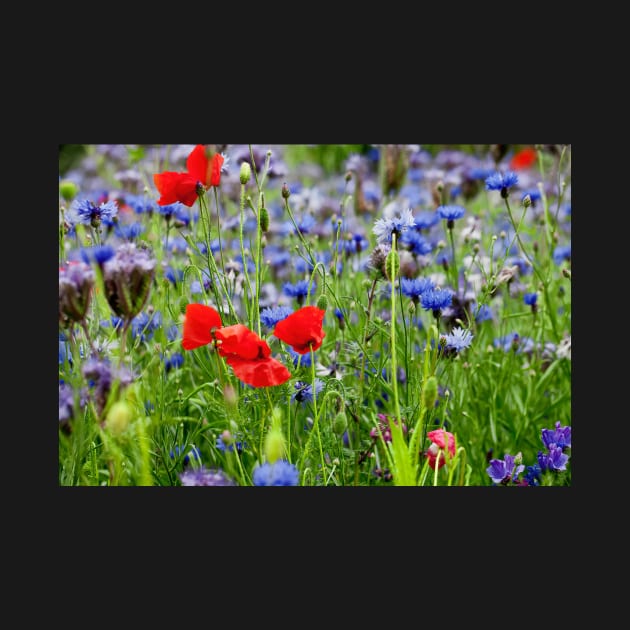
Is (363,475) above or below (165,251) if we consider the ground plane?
below

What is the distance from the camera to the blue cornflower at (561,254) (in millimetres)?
2673

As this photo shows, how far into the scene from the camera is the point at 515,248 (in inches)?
113

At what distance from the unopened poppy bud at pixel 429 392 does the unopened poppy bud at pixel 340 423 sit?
159 mm

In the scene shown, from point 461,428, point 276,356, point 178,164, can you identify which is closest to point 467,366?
point 461,428

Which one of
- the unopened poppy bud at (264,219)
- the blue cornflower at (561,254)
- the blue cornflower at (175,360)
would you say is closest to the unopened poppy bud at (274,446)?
the unopened poppy bud at (264,219)

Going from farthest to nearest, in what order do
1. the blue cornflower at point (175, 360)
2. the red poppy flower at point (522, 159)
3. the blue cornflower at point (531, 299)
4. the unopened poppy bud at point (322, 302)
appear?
the red poppy flower at point (522, 159) < the blue cornflower at point (531, 299) < the blue cornflower at point (175, 360) < the unopened poppy bud at point (322, 302)

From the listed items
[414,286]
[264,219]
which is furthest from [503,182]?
[264,219]

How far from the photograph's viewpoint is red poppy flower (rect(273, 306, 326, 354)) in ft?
6.08

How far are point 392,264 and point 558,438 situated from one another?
22.0 inches

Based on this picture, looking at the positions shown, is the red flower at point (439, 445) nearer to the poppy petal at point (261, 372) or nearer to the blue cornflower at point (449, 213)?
the poppy petal at point (261, 372)

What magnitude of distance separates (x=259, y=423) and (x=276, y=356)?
25cm

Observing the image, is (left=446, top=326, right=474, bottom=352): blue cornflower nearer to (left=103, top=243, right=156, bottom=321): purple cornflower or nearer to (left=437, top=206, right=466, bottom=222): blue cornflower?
(left=437, top=206, right=466, bottom=222): blue cornflower

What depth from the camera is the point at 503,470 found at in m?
2.02
